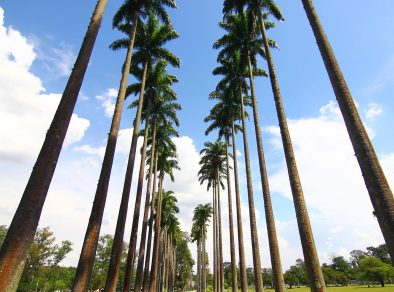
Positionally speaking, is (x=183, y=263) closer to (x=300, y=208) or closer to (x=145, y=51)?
(x=145, y=51)

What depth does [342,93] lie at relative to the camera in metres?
7.99

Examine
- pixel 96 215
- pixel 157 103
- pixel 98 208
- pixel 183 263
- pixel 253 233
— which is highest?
pixel 157 103

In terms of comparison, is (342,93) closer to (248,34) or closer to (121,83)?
(121,83)

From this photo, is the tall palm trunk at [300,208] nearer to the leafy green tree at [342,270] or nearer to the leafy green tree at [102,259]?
the leafy green tree at [102,259]

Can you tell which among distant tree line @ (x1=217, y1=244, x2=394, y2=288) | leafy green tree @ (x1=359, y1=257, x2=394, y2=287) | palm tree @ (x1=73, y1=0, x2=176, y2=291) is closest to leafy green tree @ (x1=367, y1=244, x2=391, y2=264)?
distant tree line @ (x1=217, y1=244, x2=394, y2=288)

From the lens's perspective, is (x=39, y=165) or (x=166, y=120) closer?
(x=39, y=165)

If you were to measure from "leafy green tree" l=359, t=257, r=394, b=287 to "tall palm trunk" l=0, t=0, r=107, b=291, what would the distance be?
10068 centimetres

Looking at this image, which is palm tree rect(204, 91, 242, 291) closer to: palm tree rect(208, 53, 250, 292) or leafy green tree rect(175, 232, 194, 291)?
palm tree rect(208, 53, 250, 292)

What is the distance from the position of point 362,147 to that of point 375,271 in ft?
317

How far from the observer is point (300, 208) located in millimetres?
10180

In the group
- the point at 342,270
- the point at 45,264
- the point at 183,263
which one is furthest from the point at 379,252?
the point at 45,264

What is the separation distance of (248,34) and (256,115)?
7.95 meters

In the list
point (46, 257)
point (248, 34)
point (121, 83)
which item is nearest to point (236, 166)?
point (248, 34)

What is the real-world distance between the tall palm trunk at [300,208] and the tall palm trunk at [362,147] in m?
3.72
